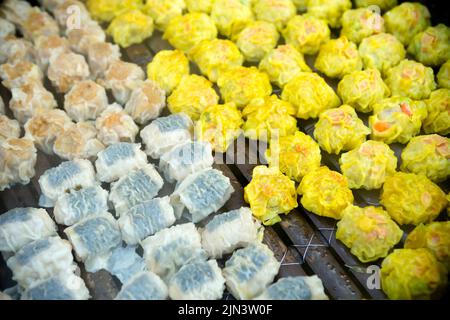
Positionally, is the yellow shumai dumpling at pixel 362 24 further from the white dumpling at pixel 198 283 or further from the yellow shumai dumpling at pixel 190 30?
the white dumpling at pixel 198 283

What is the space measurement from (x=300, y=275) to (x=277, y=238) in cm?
26

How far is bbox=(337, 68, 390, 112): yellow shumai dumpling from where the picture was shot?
3.48 meters

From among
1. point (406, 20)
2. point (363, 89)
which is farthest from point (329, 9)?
point (363, 89)

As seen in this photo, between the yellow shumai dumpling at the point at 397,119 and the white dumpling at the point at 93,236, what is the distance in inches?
69.8

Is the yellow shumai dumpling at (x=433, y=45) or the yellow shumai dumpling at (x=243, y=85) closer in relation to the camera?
the yellow shumai dumpling at (x=243, y=85)

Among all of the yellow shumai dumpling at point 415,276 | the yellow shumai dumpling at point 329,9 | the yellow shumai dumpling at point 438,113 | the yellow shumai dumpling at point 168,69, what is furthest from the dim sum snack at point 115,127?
the yellow shumai dumpling at point 438,113

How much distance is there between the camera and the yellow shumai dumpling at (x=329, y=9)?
159 inches

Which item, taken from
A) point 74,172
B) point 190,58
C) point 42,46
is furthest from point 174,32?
point 74,172

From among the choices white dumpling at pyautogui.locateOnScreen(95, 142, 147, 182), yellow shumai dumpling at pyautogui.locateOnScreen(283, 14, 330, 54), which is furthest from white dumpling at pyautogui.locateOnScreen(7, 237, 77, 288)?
yellow shumai dumpling at pyautogui.locateOnScreen(283, 14, 330, 54)

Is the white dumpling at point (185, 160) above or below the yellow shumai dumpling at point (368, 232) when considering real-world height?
above

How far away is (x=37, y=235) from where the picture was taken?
2.93 meters

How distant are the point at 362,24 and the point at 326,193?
1.58 m

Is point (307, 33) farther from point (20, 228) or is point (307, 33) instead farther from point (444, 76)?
point (20, 228)

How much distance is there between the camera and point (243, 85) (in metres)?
3.54
